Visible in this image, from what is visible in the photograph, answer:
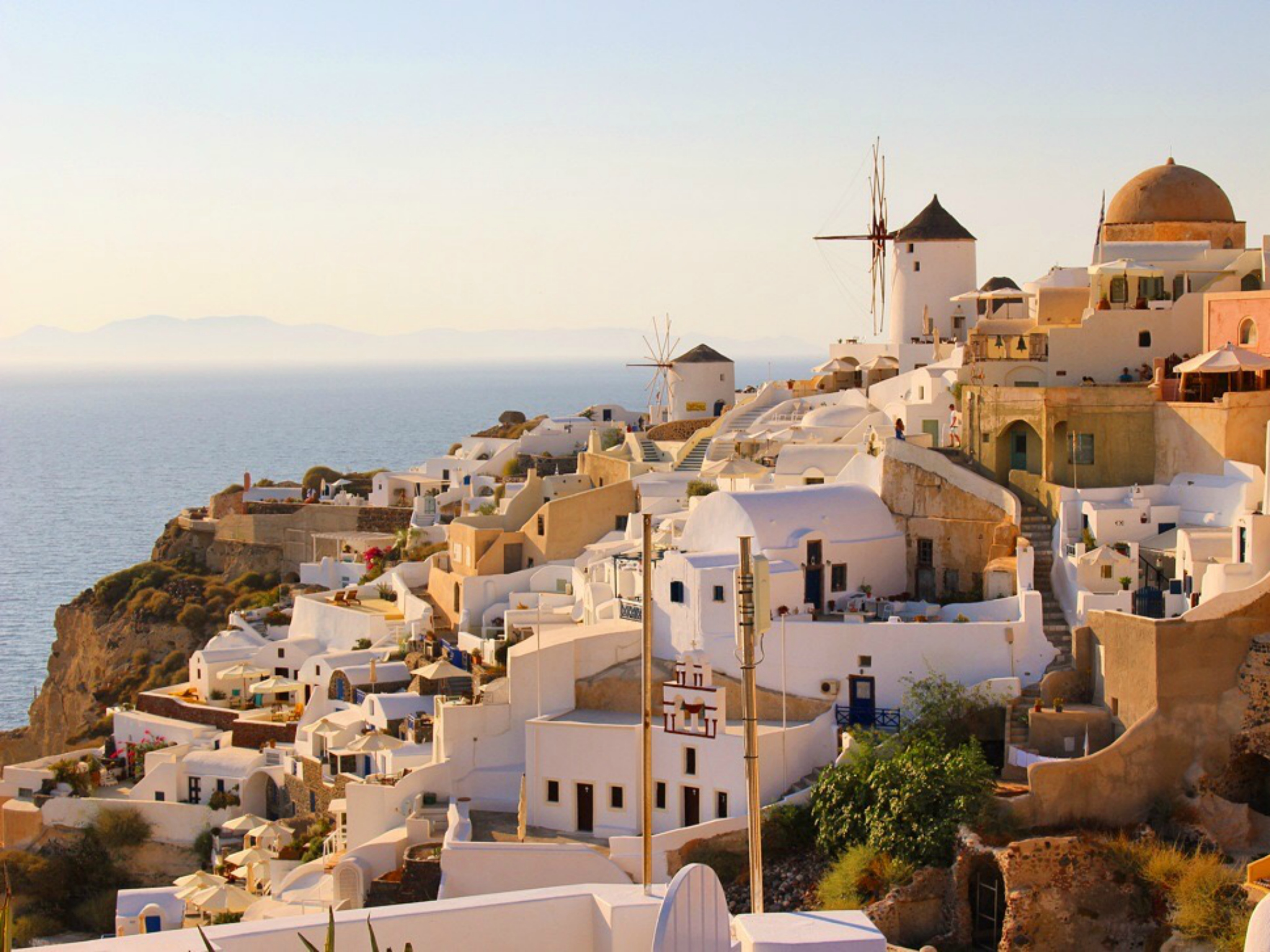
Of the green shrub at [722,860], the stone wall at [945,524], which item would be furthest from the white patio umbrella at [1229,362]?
the green shrub at [722,860]

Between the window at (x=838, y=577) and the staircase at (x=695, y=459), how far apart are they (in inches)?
387

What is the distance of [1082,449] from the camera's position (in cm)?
2658

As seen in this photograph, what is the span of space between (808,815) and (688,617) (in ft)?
12.4

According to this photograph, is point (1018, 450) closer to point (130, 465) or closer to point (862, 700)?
point (862, 700)

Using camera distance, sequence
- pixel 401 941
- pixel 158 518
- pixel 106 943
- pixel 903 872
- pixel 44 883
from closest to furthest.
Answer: pixel 106 943 → pixel 401 941 → pixel 903 872 → pixel 44 883 → pixel 158 518

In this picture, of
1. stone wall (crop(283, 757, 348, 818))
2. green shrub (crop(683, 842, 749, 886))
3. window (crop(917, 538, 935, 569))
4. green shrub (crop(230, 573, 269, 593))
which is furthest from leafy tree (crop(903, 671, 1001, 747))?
green shrub (crop(230, 573, 269, 593))

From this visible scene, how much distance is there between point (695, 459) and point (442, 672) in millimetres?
9947

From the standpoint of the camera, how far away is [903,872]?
20281 millimetres

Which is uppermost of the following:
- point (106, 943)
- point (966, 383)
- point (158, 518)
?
point (966, 383)

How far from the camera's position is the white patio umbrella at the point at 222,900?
2347 cm

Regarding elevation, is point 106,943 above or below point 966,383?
below

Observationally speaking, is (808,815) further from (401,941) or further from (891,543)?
(401,941)

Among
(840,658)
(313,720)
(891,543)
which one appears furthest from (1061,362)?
(313,720)

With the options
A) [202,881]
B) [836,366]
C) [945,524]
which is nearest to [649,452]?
[836,366]
